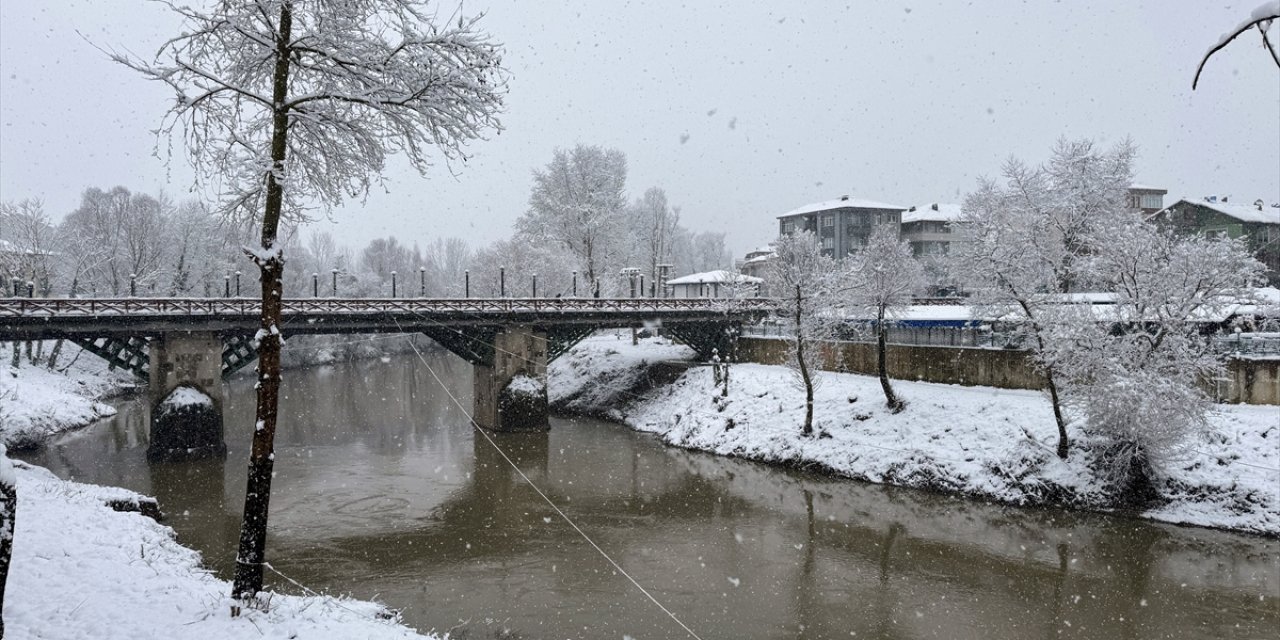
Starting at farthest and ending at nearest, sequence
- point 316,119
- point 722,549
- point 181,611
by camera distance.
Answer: point 722,549
point 316,119
point 181,611

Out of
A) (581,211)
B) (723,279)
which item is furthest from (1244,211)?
(581,211)

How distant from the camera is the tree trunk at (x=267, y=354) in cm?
904

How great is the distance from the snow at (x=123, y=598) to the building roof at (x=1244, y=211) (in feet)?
187

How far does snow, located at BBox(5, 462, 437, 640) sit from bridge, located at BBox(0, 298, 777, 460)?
16.9m

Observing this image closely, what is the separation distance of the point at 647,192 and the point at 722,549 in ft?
205

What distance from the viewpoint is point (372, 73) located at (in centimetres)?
952

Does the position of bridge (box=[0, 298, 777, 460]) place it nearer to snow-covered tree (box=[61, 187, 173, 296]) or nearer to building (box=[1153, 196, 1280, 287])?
snow-covered tree (box=[61, 187, 173, 296])

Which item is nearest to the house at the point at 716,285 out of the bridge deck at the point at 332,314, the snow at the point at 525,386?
the bridge deck at the point at 332,314

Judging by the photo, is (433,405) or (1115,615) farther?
(433,405)

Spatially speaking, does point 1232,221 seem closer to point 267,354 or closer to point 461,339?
point 461,339

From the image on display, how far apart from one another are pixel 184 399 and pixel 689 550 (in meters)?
21.8

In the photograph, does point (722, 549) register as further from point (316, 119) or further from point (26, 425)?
point (26, 425)

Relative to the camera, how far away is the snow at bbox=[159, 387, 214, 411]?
28359mm

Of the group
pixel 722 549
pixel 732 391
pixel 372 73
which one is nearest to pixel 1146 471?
pixel 722 549
